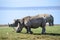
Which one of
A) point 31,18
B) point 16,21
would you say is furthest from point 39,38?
point 16,21

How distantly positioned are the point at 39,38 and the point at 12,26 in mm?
3152

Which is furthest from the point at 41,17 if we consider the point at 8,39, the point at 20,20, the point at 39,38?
the point at 8,39

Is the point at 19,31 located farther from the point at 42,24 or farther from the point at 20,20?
the point at 42,24

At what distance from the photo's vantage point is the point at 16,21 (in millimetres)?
11625

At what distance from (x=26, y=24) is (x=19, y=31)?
0.70 metres

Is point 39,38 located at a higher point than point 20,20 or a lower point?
lower

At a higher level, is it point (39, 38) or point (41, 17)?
point (41, 17)

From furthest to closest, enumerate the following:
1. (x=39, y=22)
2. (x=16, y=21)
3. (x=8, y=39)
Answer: (x=16, y=21), (x=39, y=22), (x=8, y=39)

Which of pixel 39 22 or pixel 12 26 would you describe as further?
pixel 12 26

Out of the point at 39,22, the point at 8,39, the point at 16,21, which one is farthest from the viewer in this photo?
the point at 16,21

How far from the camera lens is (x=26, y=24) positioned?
1088 centimetres

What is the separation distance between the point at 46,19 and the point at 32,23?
868 millimetres

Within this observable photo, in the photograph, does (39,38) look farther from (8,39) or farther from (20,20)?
(20,20)

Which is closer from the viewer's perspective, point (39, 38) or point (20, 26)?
point (39, 38)
